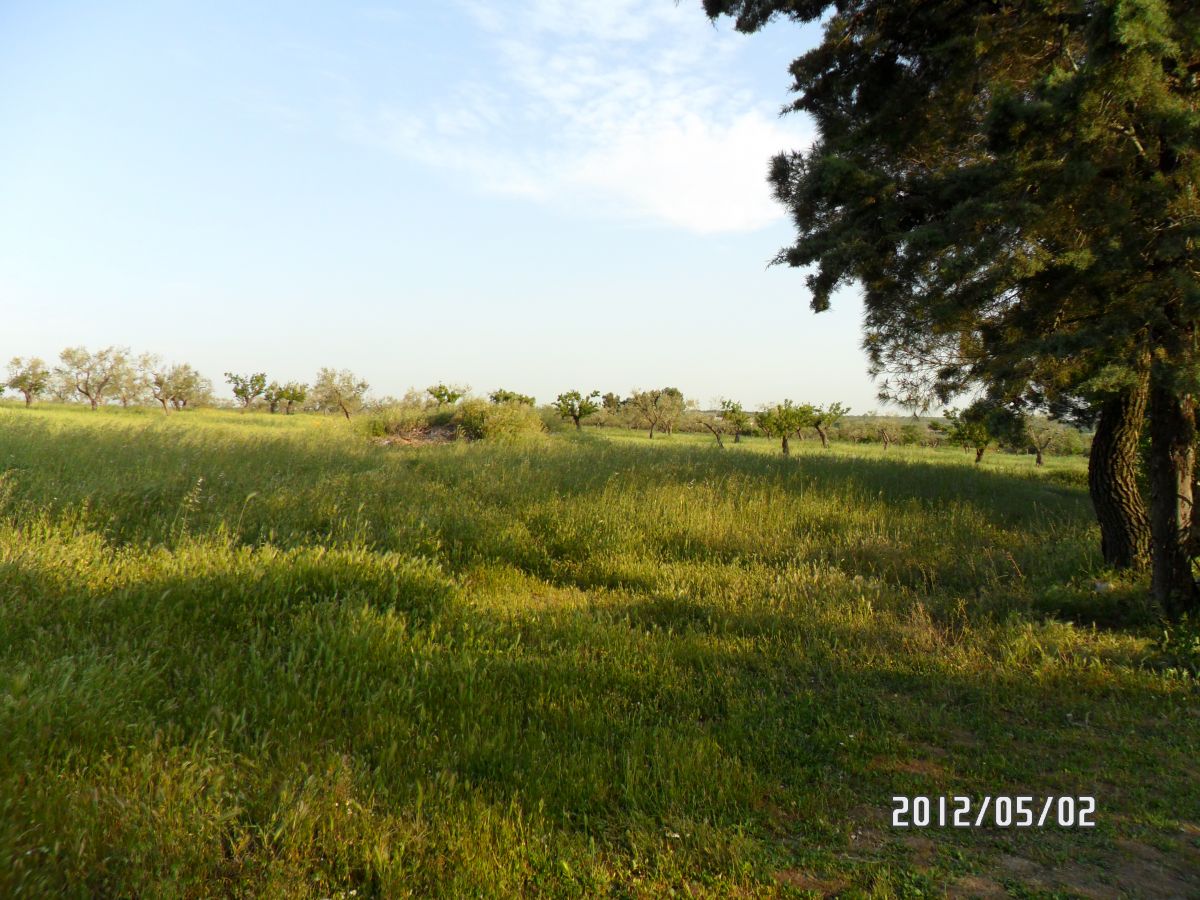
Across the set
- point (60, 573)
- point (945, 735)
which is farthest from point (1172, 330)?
point (60, 573)

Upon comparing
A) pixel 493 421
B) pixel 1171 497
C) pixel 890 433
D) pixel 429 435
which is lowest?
pixel 429 435

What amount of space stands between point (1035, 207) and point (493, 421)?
73.1ft

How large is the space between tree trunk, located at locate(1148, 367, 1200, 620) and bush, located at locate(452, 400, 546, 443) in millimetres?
20257

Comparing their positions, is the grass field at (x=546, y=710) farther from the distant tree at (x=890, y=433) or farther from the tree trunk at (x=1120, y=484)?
the distant tree at (x=890, y=433)

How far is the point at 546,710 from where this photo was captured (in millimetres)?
3721

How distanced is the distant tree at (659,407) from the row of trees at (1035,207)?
53941 mm

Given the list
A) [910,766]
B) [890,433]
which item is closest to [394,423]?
[910,766]

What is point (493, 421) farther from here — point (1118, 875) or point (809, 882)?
point (1118, 875)

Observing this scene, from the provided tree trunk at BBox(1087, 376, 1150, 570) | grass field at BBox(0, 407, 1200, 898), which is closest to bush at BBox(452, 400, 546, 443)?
grass field at BBox(0, 407, 1200, 898)

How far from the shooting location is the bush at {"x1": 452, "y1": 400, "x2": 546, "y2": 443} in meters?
26.0

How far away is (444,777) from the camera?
2.93 meters

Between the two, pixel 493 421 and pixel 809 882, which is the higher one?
pixel 493 421

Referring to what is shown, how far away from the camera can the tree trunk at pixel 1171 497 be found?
568 centimetres

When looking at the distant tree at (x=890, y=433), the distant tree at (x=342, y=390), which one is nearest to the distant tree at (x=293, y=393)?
the distant tree at (x=342, y=390)
